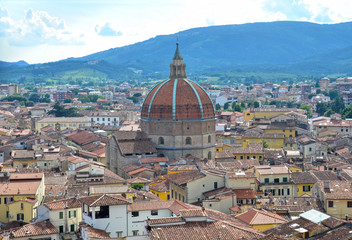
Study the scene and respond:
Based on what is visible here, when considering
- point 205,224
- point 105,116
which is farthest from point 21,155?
point 105,116

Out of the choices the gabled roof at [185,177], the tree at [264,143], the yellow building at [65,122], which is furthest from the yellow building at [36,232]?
the yellow building at [65,122]

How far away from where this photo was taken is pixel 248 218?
1451 inches

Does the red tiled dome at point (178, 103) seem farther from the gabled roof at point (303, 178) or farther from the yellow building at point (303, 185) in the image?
the yellow building at point (303, 185)

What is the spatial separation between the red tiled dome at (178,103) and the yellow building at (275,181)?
1822cm

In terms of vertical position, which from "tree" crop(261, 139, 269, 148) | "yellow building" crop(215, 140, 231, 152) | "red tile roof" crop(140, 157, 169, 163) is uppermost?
"red tile roof" crop(140, 157, 169, 163)

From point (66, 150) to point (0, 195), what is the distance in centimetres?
2392

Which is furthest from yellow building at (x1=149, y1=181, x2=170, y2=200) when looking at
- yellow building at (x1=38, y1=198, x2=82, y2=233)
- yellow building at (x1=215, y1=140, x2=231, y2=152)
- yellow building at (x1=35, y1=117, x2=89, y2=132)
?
yellow building at (x1=35, y1=117, x2=89, y2=132)

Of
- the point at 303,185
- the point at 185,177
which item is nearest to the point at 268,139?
the point at 303,185

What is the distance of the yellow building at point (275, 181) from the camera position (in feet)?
165

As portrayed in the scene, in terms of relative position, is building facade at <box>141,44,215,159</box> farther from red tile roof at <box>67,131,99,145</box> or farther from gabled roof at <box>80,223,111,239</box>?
gabled roof at <box>80,223,111,239</box>

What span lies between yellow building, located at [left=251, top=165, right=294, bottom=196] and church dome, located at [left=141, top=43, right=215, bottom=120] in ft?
59.8

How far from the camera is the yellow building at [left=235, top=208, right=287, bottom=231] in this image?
36.0 meters

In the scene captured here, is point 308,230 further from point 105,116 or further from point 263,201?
point 105,116

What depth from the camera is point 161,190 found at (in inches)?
1993
